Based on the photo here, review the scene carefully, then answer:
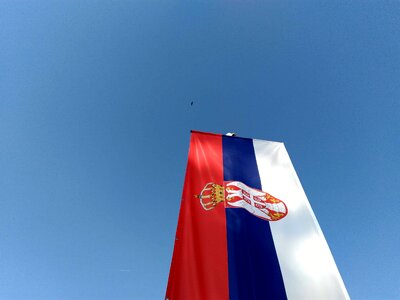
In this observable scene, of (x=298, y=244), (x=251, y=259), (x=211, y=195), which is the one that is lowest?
(x=251, y=259)

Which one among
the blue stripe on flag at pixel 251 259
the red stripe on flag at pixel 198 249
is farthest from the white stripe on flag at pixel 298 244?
the red stripe on flag at pixel 198 249

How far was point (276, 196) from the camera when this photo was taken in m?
3.63

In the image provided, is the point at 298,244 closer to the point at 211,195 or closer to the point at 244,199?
the point at 244,199

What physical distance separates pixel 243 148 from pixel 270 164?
2.09 feet

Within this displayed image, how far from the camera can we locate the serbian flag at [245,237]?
259cm

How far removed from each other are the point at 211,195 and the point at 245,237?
809 millimetres

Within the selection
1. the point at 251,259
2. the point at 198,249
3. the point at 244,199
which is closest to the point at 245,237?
the point at 251,259

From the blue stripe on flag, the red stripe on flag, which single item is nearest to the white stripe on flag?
the blue stripe on flag

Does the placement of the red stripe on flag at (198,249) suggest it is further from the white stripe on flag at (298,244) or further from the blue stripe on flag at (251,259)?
the white stripe on flag at (298,244)

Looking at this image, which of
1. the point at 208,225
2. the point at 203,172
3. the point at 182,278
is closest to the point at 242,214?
the point at 208,225

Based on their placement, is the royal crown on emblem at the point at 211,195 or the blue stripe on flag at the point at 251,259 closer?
the blue stripe on flag at the point at 251,259

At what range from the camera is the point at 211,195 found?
3355 mm

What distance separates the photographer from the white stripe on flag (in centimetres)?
263

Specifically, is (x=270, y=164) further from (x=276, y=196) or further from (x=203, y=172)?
(x=203, y=172)
